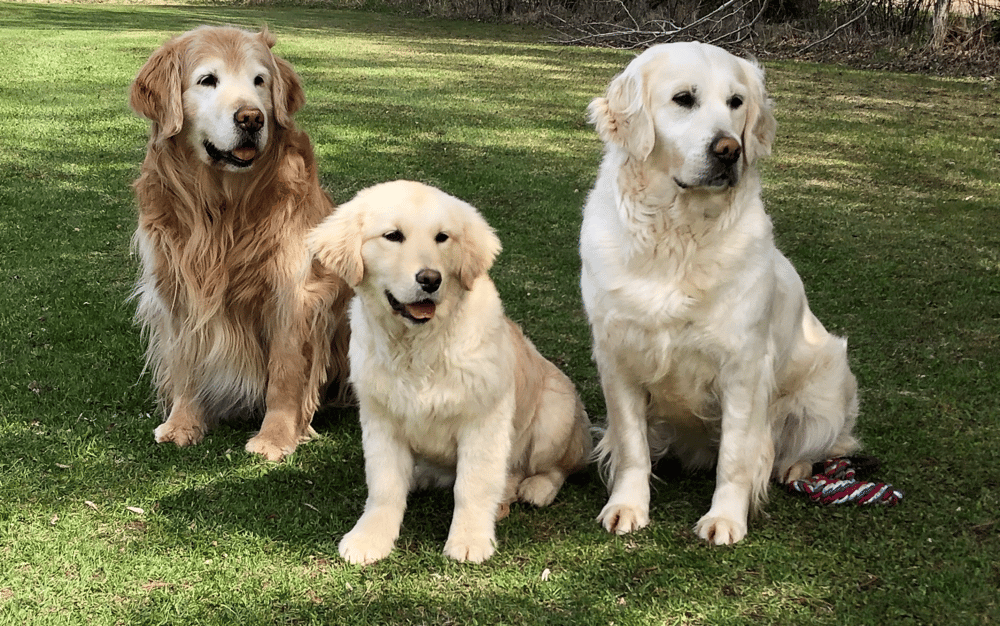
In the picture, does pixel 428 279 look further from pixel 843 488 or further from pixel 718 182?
pixel 843 488

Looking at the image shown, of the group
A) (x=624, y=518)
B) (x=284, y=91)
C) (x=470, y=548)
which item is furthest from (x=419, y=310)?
(x=284, y=91)

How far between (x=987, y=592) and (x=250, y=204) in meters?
2.94

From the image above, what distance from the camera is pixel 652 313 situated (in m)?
3.21

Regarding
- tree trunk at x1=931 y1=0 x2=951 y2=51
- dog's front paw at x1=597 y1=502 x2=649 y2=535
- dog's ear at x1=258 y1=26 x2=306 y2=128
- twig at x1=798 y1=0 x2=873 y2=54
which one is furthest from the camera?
twig at x1=798 y1=0 x2=873 y2=54

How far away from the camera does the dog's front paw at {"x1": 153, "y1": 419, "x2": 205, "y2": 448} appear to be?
4039 mm

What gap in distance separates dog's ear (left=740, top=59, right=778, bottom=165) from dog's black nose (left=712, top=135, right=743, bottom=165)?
0.18 metres

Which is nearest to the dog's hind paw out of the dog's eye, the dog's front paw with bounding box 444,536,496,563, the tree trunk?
the dog's front paw with bounding box 444,536,496,563

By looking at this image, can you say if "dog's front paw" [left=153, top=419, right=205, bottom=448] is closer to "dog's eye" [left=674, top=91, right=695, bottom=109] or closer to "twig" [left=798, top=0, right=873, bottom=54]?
"dog's eye" [left=674, top=91, right=695, bottom=109]

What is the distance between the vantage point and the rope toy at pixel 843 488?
11.4 feet

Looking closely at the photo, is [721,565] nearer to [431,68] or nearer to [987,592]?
[987,592]

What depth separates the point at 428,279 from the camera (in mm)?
2943

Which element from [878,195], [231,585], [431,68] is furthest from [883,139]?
[231,585]

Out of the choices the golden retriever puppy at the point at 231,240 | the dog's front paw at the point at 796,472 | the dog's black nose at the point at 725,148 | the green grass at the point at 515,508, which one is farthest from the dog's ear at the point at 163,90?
the dog's front paw at the point at 796,472

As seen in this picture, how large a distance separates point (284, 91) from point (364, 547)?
1895 millimetres
